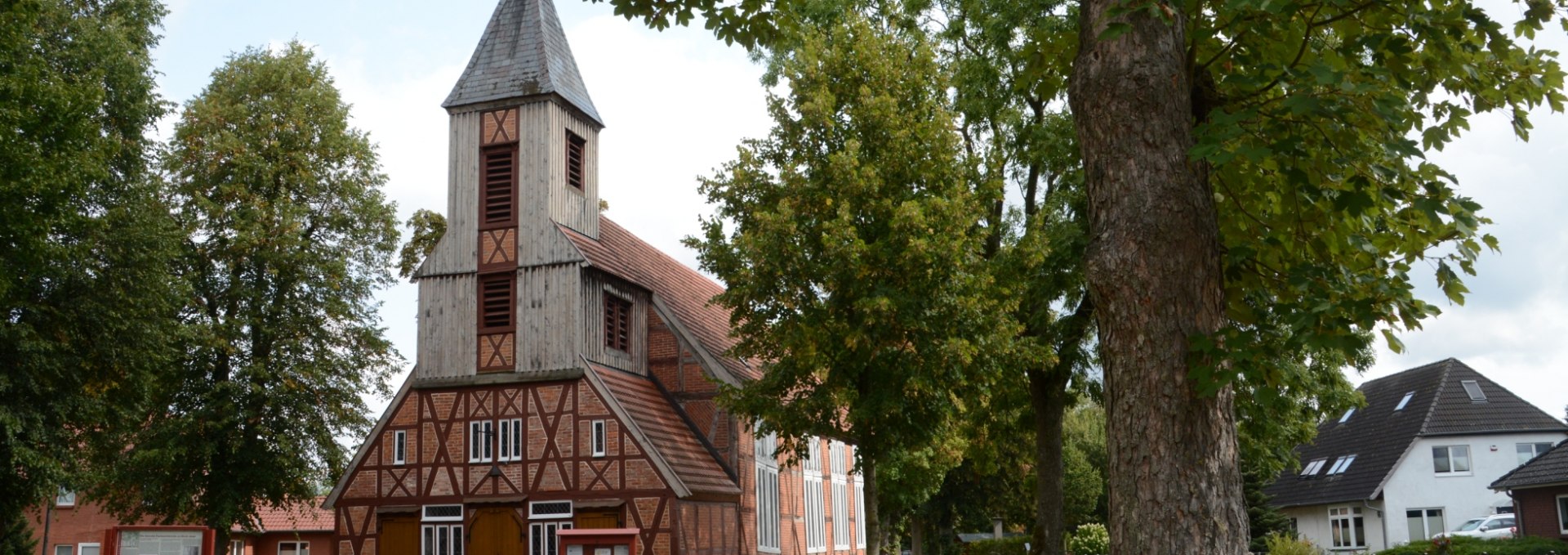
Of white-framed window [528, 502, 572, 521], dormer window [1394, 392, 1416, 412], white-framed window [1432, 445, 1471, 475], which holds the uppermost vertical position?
dormer window [1394, 392, 1416, 412]

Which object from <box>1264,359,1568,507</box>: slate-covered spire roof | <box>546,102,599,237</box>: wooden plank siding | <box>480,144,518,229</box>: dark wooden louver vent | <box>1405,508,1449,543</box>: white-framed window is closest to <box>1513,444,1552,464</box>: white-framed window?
<box>1264,359,1568,507</box>: slate-covered spire roof

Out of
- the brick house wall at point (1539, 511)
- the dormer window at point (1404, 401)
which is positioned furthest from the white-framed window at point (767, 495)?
the dormer window at point (1404, 401)

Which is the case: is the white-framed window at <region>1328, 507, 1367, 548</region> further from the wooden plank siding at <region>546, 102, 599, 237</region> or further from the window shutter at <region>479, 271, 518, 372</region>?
the window shutter at <region>479, 271, 518, 372</region>

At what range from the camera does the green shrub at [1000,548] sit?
41.1m

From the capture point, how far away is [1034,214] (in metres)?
23.3

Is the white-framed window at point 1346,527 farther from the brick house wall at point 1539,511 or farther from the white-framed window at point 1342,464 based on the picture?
the brick house wall at point 1539,511

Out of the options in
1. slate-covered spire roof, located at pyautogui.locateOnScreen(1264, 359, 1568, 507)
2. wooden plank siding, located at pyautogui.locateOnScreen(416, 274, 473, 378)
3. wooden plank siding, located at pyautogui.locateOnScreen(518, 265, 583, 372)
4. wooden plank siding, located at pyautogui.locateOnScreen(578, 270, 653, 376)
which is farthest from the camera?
slate-covered spire roof, located at pyautogui.locateOnScreen(1264, 359, 1568, 507)

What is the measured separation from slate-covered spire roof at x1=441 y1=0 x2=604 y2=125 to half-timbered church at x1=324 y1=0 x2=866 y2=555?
0.05 m

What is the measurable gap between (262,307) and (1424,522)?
A: 36656 mm

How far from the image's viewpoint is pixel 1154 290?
6152mm

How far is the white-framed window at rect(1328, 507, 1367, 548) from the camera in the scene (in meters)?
44.2

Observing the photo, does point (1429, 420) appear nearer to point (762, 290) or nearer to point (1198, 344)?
point (762, 290)

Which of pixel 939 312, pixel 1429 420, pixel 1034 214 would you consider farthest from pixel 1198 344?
pixel 1429 420

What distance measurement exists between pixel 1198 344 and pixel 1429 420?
4236 centimetres
